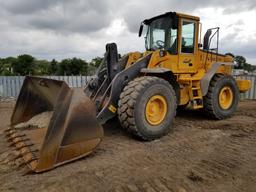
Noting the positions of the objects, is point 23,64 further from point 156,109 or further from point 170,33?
point 156,109

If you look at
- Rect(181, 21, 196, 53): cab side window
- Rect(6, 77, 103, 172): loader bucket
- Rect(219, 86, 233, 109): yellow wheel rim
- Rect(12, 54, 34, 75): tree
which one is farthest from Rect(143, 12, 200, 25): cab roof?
Rect(12, 54, 34, 75): tree

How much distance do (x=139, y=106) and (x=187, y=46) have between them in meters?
2.35

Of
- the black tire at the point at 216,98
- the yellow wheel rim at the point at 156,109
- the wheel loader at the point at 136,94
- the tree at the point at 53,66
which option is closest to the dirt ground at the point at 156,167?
the wheel loader at the point at 136,94

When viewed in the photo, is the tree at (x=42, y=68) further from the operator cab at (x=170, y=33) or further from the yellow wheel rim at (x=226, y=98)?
the yellow wheel rim at (x=226, y=98)

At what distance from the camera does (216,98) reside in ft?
21.5

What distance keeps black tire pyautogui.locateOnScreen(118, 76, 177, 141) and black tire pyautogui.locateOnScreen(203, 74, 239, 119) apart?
179 cm

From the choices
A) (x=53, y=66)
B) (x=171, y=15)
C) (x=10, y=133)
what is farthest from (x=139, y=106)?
(x=53, y=66)

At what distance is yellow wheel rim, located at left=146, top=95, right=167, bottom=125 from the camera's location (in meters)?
4.98

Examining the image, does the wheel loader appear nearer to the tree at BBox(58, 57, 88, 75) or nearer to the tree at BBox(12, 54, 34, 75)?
the tree at BBox(58, 57, 88, 75)

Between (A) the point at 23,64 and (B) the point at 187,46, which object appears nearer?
(B) the point at 187,46

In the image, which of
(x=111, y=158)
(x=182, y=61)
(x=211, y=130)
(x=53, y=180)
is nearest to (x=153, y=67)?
(x=182, y=61)

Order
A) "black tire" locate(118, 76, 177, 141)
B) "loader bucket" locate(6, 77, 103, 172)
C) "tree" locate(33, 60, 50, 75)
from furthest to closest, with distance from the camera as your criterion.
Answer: "tree" locate(33, 60, 50, 75) < "black tire" locate(118, 76, 177, 141) < "loader bucket" locate(6, 77, 103, 172)

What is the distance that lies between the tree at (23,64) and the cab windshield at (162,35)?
23390 millimetres

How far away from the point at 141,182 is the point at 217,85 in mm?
4005
